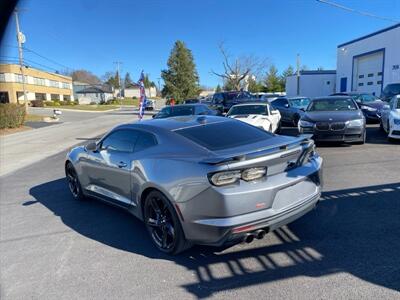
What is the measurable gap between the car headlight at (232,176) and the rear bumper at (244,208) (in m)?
0.09

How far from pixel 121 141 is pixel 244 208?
7.50ft

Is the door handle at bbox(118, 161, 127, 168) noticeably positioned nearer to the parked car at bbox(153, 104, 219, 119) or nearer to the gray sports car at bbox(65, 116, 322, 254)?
the gray sports car at bbox(65, 116, 322, 254)

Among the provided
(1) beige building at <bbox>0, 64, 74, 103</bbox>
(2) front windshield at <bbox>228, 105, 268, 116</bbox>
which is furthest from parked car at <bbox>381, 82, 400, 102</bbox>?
(1) beige building at <bbox>0, 64, 74, 103</bbox>

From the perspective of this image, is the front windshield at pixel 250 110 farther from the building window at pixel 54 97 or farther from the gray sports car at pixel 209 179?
the building window at pixel 54 97

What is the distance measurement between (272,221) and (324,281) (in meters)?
0.70

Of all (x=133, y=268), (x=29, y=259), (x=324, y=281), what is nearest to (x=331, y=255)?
(x=324, y=281)

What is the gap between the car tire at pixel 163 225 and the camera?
351 centimetres

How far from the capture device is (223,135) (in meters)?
4.08

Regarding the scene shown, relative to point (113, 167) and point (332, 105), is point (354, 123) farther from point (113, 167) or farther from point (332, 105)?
point (113, 167)

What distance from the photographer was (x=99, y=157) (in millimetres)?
5016

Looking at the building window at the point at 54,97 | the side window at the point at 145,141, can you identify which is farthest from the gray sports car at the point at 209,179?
the building window at the point at 54,97

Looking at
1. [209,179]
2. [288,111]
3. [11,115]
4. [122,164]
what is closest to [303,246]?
[209,179]

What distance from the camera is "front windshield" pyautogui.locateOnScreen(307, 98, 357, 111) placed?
33.2 feet

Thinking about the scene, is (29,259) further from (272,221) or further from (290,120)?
(290,120)
